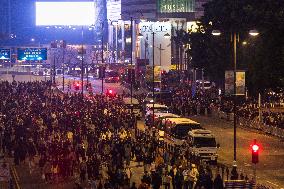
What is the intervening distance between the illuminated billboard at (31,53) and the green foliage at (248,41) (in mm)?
18875

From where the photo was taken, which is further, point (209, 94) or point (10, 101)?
point (209, 94)

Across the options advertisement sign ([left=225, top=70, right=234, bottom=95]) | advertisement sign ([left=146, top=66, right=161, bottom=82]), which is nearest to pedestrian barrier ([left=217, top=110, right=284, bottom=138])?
advertisement sign ([left=146, top=66, right=161, bottom=82])

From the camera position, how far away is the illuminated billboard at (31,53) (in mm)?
95188

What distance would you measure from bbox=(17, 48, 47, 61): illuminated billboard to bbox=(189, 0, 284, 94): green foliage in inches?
743

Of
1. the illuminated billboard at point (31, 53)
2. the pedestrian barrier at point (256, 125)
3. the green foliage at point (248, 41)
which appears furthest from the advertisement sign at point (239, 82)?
the illuminated billboard at point (31, 53)

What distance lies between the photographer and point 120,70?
144 meters

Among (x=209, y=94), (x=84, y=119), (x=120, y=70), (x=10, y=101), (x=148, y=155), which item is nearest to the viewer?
(x=148, y=155)

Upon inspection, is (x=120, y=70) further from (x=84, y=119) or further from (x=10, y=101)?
(x=84, y=119)

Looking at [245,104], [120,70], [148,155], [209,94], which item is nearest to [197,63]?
[209,94]

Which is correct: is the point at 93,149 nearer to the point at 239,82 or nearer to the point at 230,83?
the point at 230,83

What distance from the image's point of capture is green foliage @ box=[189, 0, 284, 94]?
206 feet

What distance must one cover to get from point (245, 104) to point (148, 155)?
3931 cm

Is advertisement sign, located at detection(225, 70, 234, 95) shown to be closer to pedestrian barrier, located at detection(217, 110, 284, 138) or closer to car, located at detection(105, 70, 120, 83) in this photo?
pedestrian barrier, located at detection(217, 110, 284, 138)

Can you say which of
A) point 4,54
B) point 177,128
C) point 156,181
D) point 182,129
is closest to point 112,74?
point 4,54
